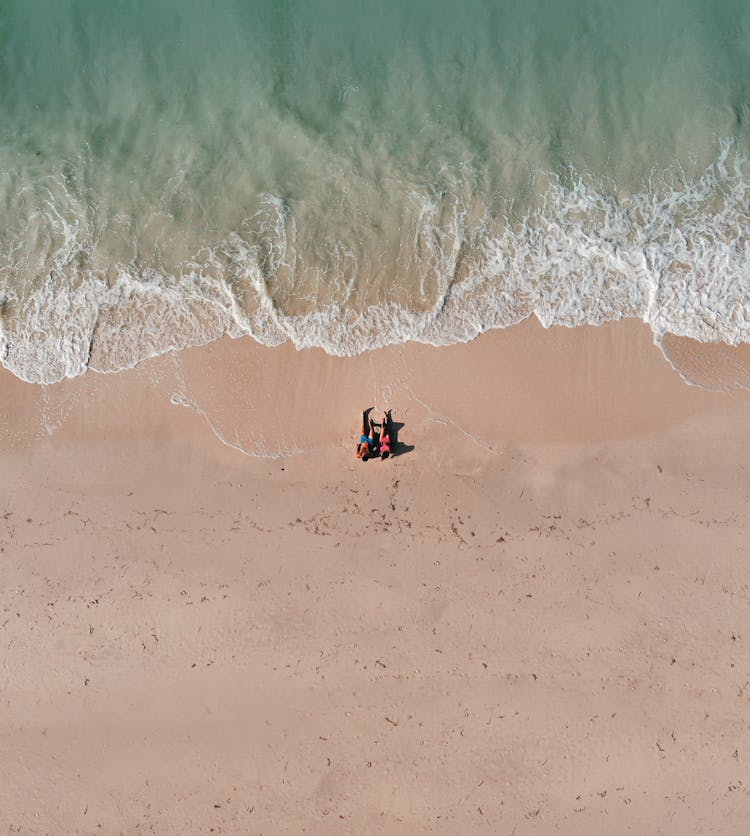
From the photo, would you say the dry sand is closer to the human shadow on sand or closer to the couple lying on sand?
the human shadow on sand

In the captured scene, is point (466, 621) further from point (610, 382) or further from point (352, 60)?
point (352, 60)

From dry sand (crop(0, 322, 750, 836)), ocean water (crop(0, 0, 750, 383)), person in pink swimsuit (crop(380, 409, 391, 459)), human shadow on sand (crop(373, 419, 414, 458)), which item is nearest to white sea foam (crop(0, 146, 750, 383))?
ocean water (crop(0, 0, 750, 383))

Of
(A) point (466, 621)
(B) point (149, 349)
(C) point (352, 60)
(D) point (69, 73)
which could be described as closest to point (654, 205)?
(C) point (352, 60)

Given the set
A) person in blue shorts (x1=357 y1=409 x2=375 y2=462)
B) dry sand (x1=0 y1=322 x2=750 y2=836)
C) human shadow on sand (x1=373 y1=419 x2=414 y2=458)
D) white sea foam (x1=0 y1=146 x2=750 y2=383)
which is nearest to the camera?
dry sand (x1=0 y1=322 x2=750 y2=836)

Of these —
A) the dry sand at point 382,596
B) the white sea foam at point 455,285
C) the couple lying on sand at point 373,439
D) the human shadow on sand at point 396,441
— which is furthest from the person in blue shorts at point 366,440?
the white sea foam at point 455,285

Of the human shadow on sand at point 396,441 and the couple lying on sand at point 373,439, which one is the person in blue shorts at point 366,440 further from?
the human shadow on sand at point 396,441

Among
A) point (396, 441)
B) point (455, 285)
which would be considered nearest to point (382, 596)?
point (396, 441)

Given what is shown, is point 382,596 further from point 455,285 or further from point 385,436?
point 455,285
